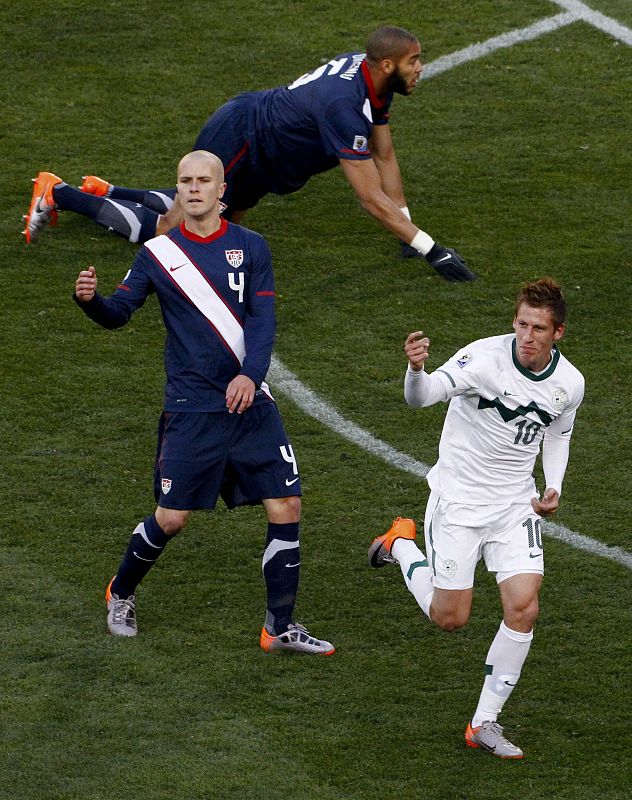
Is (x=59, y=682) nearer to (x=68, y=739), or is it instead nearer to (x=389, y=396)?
(x=68, y=739)

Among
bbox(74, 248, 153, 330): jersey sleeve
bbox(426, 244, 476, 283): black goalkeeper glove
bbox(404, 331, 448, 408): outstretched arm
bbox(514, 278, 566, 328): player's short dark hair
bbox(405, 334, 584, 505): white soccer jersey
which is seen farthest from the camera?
bbox(426, 244, 476, 283): black goalkeeper glove

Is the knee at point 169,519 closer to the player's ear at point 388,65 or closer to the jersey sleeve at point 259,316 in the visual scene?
the jersey sleeve at point 259,316

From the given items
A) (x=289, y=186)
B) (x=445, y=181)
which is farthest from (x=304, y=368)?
(x=445, y=181)

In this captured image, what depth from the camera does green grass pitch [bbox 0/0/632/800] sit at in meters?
5.79

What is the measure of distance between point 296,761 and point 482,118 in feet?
22.7

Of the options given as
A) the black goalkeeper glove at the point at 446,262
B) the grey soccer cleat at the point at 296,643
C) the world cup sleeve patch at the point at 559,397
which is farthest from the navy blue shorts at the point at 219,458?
the black goalkeeper glove at the point at 446,262

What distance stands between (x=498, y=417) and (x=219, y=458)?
3.83 ft

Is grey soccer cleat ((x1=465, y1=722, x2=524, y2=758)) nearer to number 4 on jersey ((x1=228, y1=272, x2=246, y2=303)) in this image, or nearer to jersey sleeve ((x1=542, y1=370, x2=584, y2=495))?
jersey sleeve ((x1=542, y1=370, x2=584, y2=495))

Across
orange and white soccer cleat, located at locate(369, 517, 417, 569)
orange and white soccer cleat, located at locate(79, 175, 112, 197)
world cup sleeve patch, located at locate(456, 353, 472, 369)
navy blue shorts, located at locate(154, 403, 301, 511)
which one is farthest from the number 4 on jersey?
orange and white soccer cleat, located at locate(79, 175, 112, 197)

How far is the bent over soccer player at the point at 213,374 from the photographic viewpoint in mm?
6207

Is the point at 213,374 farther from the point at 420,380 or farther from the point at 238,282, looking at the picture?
the point at 420,380

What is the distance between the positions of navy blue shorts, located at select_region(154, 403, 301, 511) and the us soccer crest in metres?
0.59

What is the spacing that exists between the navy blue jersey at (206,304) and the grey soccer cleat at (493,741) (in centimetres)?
161

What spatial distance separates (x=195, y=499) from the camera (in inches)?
248
